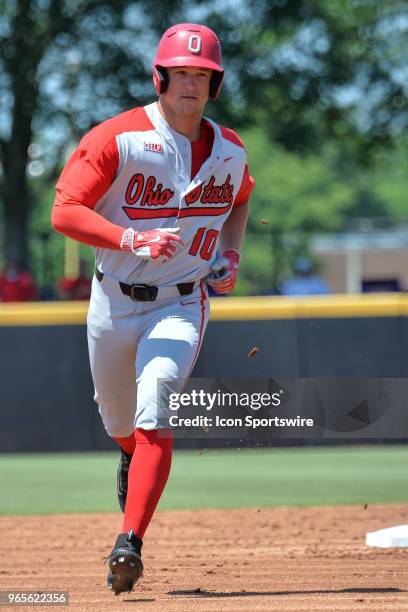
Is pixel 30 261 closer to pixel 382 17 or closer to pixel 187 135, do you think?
pixel 382 17

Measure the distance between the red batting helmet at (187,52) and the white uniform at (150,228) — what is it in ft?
0.68

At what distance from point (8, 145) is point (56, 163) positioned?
213 cm

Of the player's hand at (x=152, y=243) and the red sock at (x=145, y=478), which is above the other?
the player's hand at (x=152, y=243)

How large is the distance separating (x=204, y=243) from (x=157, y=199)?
278 millimetres

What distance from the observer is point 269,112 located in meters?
17.3

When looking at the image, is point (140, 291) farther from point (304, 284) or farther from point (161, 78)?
point (304, 284)

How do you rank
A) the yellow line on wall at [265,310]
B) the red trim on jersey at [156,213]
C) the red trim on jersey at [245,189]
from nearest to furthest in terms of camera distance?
1. the red trim on jersey at [156,213]
2. the red trim on jersey at [245,189]
3. the yellow line on wall at [265,310]

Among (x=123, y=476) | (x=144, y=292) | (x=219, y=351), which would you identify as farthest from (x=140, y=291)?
(x=219, y=351)

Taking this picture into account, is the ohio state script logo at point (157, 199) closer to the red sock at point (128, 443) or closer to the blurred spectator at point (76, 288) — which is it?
the red sock at point (128, 443)

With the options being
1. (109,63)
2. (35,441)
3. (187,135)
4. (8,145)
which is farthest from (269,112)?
(187,135)

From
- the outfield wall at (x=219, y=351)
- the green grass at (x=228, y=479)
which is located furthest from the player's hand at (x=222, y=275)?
the outfield wall at (x=219, y=351)

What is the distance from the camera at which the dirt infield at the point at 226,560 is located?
4.52 m

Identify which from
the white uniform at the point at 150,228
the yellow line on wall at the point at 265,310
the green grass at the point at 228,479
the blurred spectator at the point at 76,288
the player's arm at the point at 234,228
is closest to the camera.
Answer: the white uniform at the point at 150,228

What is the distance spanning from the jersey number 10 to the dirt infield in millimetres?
1310
